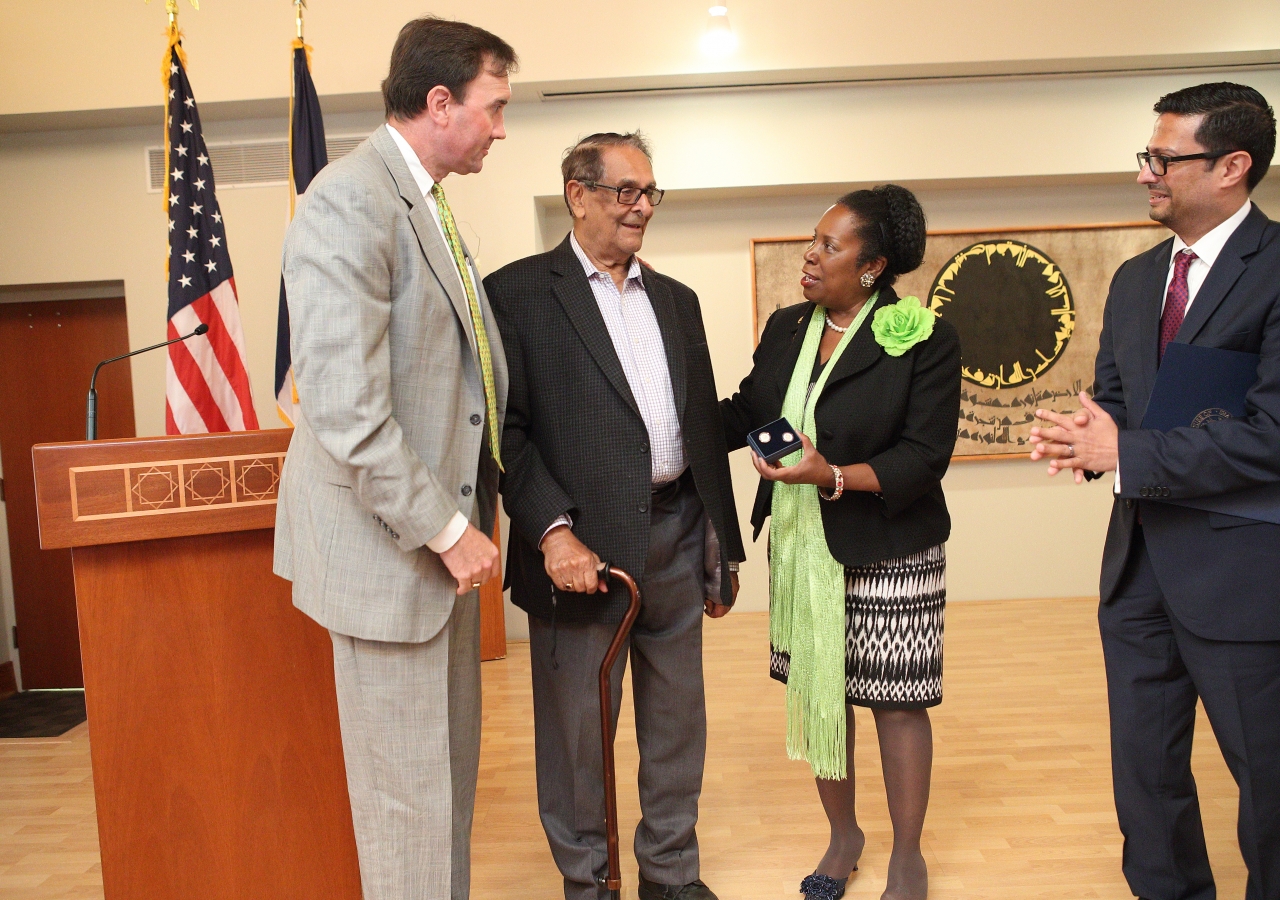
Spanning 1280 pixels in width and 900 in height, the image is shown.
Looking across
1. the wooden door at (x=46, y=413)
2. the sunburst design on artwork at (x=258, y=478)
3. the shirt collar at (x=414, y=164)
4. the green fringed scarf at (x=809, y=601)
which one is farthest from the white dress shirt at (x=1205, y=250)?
the wooden door at (x=46, y=413)

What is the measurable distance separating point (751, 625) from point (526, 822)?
2.47 m

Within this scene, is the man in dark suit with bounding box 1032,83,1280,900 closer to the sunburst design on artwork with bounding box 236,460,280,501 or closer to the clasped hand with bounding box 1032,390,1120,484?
the clasped hand with bounding box 1032,390,1120,484

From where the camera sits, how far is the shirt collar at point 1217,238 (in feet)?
6.00

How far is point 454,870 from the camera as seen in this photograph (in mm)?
1766

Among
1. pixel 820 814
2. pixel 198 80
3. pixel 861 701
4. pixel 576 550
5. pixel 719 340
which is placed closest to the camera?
pixel 576 550

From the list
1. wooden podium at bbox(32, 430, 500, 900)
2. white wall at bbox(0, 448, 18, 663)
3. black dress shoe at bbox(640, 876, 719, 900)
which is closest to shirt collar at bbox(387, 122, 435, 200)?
wooden podium at bbox(32, 430, 500, 900)

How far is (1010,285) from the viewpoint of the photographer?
5.20 m

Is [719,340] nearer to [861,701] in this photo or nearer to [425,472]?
[861,701]

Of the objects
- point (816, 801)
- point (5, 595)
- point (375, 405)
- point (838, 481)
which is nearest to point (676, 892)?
point (816, 801)

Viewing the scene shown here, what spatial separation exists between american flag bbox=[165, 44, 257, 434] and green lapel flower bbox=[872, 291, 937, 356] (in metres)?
2.44

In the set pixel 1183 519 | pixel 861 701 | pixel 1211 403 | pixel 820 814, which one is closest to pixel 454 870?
pixel 861 701

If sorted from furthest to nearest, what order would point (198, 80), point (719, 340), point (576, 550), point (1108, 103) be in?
point (719, 340) → point (1108, 103) → point (198, 80) → point (576, 550)

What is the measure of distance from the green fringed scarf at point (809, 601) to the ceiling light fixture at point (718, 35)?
8.30ft

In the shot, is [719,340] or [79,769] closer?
[79,769]
